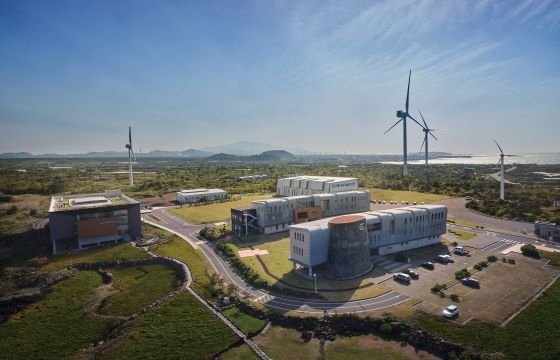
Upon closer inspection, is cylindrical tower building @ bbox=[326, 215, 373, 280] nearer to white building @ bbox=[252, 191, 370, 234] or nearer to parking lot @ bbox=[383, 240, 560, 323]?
parking lot @ bbox=[383, 240, 560, 323]

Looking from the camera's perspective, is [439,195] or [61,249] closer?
[61,249]

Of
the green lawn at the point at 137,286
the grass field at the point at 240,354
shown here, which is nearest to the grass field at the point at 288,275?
the green lawn at the point at 137,286

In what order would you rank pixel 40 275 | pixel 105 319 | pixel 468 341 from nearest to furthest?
pixel 468 341 → pixel 105 319 → pixel 40 275

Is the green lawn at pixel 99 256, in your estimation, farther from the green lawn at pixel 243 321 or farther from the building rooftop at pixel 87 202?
the green lawn at pixel 243 321

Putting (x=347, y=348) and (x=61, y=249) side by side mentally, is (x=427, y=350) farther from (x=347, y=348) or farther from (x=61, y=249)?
(x=61, y=249)

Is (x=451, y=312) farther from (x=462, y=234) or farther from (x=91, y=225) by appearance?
(x=91, y=225)

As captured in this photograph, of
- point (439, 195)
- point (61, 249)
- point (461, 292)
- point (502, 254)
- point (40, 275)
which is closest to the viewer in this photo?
point (461, 292)

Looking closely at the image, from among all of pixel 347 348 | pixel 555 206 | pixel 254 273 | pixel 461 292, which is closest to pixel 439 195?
pixel 555 206

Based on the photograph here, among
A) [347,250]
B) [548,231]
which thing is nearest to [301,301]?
[347,250]
